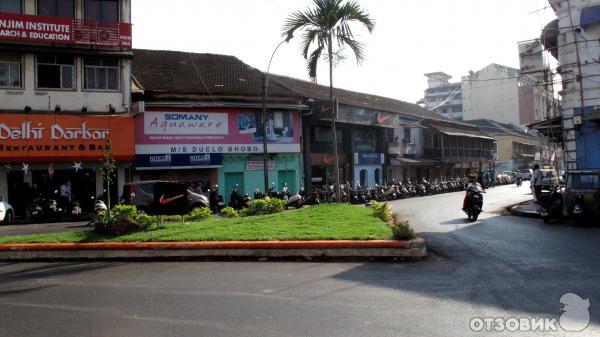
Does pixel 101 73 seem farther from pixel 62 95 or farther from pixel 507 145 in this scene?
pixel 507 145

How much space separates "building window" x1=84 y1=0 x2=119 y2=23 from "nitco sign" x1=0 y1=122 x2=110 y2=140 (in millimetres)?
5384

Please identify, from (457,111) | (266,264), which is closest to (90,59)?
(266,264)

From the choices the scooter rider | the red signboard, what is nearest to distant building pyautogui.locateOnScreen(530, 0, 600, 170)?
the scooter rider

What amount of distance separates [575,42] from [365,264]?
1442 cm

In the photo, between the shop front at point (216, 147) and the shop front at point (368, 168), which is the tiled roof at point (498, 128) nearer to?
the shop front at point (368, 168)

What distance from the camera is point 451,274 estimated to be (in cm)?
782

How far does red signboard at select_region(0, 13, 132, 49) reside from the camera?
2281 cm

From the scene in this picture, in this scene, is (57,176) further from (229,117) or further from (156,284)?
(156,284)

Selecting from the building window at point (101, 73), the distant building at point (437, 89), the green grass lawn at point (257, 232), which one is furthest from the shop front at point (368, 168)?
the distant building at point (437, 89)

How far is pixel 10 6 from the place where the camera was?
76.7 ft

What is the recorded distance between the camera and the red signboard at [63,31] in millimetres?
22812

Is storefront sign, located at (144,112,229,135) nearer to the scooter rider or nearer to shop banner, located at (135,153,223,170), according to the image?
shop banner, located at (135,153,223,170)

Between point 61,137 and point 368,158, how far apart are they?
2360 cm

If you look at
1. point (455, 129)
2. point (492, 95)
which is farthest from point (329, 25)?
point (492, 95)
